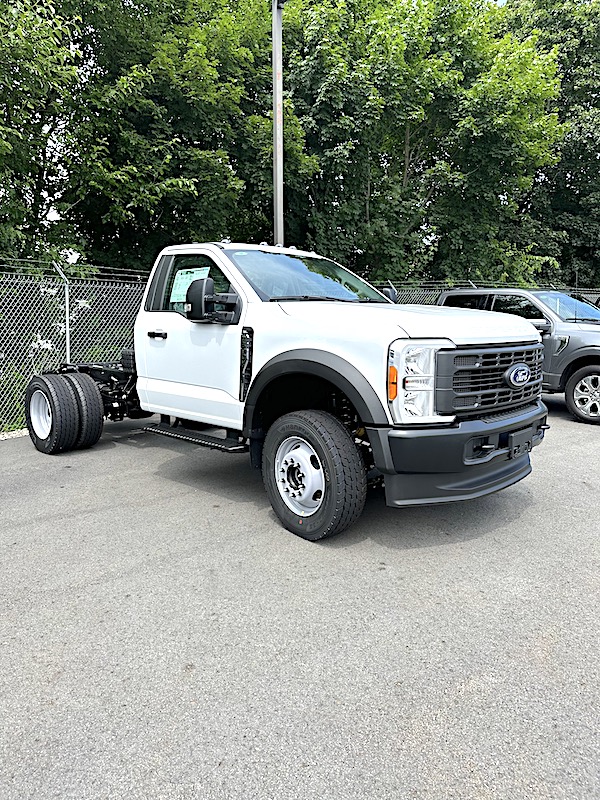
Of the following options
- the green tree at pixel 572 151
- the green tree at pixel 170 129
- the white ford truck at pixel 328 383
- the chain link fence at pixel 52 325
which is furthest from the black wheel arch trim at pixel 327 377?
the green tree at pixel 572 151

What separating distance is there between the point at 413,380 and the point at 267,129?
1047cm

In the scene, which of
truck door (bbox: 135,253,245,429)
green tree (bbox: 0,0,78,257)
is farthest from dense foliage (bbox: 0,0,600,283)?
truck door (bbox: 135,253,245,429)

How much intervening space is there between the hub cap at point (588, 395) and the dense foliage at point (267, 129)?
7354mm

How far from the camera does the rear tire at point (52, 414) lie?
643 centimetres

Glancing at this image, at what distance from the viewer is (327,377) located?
4055 mm

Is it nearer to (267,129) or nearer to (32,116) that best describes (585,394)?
(267,129)

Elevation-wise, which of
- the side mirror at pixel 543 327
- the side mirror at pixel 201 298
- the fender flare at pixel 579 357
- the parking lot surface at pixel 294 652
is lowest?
the parking lot surface at pixel 294 652

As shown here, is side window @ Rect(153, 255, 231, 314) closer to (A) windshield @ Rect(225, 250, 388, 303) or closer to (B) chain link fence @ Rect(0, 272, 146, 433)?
(A) windshield @ Rect(225, 250, 388, 303)

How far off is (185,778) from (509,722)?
4.06ft

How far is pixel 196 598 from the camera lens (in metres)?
3.37

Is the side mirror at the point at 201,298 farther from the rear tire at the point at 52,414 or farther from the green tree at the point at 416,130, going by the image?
the green tree at the point at 416,130

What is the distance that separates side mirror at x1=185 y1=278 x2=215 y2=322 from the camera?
4668 millimetres

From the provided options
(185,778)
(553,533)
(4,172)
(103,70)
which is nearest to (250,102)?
(103,70)

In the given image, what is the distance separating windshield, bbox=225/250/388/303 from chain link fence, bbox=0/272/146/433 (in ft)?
12.3
